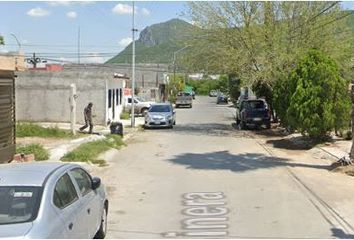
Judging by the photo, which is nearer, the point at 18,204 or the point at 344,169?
the point at 18,204

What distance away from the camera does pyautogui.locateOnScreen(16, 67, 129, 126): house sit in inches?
1367

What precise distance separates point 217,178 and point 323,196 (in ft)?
11.5

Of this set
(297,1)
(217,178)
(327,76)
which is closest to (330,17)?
(297,1)

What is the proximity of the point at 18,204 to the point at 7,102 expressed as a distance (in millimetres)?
11609

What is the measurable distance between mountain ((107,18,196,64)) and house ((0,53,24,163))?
16767 millimetres

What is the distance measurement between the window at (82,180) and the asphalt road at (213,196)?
1.62m

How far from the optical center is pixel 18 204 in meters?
6.37

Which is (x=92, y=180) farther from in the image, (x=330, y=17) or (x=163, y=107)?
(x=163, y=107)

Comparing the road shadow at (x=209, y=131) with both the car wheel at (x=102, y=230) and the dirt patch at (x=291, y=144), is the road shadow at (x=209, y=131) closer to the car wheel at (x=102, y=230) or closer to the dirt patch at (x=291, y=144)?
the dirt patch at (x=291, y=144)

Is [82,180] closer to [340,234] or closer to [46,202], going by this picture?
[46,202]

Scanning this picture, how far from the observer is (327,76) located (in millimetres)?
23547

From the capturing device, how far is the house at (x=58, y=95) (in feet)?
114

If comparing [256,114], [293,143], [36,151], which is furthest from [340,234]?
[256,114]

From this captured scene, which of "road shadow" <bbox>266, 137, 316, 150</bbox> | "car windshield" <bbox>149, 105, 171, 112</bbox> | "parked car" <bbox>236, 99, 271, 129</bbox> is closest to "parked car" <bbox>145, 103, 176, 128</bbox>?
"car windshield" <bbox>149, 105, 171, 112</bbox>
